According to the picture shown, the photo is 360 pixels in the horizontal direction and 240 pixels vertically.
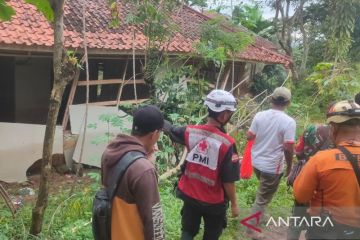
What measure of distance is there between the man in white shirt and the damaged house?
4050 millimetres

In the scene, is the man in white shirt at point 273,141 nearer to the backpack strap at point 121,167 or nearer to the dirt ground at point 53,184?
the backpack strap at point 121,167

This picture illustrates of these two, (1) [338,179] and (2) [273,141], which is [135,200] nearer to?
(1) [338,179]

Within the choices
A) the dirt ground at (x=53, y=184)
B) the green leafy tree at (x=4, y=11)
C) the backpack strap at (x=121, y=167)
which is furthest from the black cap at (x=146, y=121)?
the dirt ground at (x=53, y=184)

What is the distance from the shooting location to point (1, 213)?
15.9 feet

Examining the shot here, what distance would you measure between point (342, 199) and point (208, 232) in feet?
4.16

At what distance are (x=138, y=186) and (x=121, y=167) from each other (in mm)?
132

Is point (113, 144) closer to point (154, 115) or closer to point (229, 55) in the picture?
point (154, 115)

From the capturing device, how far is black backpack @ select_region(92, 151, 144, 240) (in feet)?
6.58

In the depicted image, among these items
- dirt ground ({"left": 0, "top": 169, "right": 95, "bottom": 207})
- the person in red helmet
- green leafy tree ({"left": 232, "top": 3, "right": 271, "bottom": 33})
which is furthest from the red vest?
green leafy tree ({"left": 232, "top": 3, "right": 271, "bottom": 33})

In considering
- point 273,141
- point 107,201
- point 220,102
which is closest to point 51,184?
point 273,141

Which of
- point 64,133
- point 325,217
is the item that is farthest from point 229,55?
point 325,217

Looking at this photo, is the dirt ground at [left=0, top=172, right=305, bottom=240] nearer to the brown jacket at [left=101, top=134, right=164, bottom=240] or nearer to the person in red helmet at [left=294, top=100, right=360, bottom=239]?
the brown jacket at [left=101, top=134, right=164, bottom=240]

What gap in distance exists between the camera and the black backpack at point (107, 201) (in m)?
2.01

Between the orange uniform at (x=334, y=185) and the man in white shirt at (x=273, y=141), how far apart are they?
1777 mm
